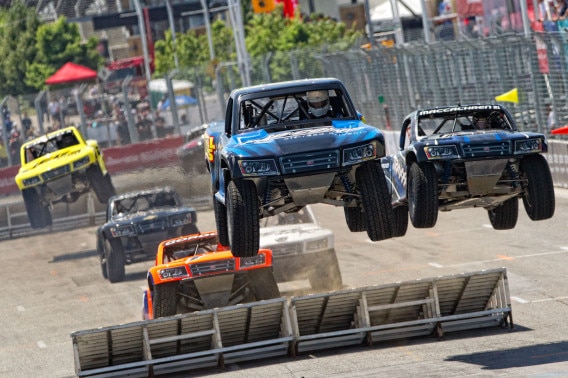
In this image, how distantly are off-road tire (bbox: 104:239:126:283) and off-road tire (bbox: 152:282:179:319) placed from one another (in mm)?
7783

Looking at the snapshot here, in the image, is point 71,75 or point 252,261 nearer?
point 252,261

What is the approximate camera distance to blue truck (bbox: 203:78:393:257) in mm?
14406

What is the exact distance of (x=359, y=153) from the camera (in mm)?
14469

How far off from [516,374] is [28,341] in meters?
10.6

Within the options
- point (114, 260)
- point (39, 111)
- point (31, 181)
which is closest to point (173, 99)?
point (39, 111)

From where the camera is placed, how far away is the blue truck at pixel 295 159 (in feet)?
47.3

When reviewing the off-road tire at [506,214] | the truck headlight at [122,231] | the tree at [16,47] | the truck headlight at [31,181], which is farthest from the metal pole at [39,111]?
the tree at [16,47]

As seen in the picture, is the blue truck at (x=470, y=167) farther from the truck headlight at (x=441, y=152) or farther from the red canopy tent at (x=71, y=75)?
the red canopy tent at (x=71, y=75)

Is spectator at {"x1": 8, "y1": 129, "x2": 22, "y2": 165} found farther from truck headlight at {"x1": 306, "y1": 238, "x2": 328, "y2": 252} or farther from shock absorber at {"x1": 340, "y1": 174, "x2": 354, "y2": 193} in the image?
shock absorber at {"x1": 340, "y1": 174, "x2": 354, "y2": 193}

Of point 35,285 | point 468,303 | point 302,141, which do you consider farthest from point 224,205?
point 35,285

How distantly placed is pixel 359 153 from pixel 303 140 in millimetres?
600

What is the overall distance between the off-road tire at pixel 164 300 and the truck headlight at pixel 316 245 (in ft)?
14.3

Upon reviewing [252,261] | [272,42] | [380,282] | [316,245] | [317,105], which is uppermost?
[317,105]

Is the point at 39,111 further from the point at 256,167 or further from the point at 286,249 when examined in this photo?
the point at 256,167
